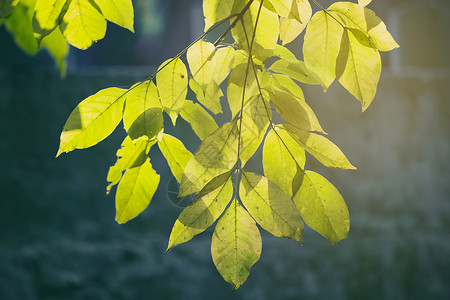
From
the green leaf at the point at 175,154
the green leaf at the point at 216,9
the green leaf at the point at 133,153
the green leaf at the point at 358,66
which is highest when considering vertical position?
the green leaf at the point at 216,9

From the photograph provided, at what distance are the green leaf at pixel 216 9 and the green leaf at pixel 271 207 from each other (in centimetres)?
20

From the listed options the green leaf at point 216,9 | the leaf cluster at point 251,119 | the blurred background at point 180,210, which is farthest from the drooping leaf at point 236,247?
the blurred background at point 180,210

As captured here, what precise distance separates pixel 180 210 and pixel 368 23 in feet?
7.48

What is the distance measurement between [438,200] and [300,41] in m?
1.67

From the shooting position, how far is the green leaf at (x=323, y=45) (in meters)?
0.57

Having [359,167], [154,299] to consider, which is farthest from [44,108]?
[359,167]

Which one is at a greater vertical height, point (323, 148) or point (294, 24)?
point (294, 24)

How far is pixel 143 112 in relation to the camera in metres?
0.58

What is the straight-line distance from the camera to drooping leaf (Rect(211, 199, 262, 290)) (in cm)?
54

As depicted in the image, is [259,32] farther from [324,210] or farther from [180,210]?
[180,210]

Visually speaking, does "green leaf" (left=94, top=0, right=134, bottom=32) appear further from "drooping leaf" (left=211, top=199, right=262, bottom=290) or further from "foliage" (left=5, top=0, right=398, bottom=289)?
"drooping leaf" (left=211, top=199, right=262, bottom=290)

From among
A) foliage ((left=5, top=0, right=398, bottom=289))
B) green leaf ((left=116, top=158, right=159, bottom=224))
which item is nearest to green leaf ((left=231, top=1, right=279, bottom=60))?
foliage ((left=5, top=0, right=398, bottom=289))

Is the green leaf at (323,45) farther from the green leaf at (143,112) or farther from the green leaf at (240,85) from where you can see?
the green leaf at (143,112)

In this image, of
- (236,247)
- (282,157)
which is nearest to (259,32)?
(282,157)
